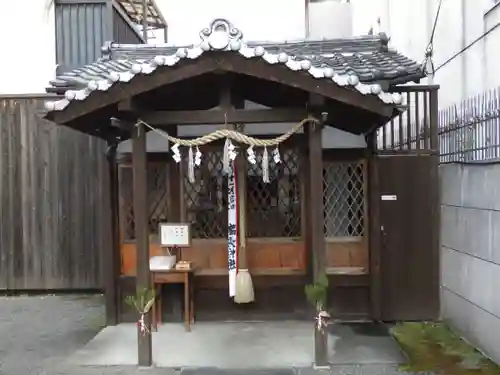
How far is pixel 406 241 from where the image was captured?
28.6 ft

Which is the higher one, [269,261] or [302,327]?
[269,261]

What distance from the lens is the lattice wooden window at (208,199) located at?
8852mm

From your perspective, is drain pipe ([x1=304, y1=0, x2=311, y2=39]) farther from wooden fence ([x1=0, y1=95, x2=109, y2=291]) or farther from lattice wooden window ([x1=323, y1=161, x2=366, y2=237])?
lattice wooden window ([x1=323, y1=161, x2=366, y2=237])

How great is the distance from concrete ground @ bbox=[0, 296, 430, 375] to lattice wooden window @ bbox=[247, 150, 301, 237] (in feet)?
4.99

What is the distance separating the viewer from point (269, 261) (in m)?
8.83

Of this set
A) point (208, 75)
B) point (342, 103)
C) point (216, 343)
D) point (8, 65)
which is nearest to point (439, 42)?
point (342, 103)

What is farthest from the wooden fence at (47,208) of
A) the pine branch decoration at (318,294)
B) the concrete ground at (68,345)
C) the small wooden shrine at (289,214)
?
the pine branch decoration at (318,294)

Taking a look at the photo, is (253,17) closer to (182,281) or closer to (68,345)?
(182,281)

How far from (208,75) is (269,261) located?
334 cm

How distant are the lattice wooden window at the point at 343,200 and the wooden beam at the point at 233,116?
6.84 ft

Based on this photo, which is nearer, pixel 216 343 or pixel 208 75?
pixel 208 75

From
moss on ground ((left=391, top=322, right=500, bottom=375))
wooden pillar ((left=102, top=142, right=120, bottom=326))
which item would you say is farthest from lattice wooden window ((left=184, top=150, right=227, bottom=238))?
moss on ground ((left=391, top=322, right=500, bottom=375))

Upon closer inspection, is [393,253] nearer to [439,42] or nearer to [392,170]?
[392,170]

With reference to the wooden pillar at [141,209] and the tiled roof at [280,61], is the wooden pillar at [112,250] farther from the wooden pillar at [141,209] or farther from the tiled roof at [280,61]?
the wooden pillar at [141,209]
